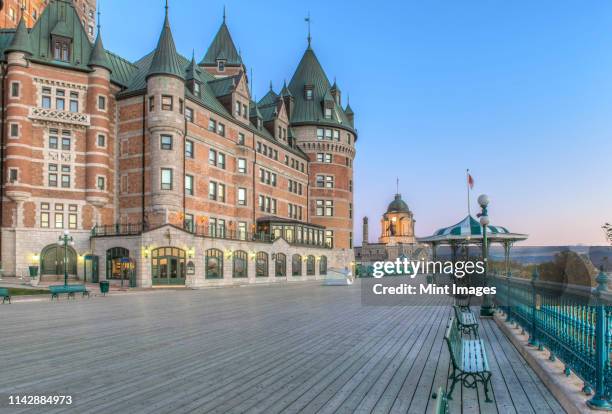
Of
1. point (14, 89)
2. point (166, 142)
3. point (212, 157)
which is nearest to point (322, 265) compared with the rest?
point (212, 157)

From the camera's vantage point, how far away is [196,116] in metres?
44.5

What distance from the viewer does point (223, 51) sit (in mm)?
67375

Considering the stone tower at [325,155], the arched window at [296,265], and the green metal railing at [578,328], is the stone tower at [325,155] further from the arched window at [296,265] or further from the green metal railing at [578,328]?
the green metal railing at [578,328]

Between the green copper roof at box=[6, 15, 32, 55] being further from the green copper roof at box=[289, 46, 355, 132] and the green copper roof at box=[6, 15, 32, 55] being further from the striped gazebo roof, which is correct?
the striped gazebo roof

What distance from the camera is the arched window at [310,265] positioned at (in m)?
57.9

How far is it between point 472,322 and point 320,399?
6462mm

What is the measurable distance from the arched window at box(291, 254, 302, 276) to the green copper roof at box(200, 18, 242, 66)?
30.2 metres

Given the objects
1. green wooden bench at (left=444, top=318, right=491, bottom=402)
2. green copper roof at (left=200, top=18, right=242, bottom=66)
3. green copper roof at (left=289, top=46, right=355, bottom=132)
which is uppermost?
green copper roof at (left=200, top=18, right=242, bottom=66)

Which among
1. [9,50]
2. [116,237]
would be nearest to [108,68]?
[9,50]

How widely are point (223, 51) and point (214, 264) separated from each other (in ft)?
124

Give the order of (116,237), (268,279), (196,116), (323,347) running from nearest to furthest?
1. (323,347)
2. (116,237)
3. (196,116)
4. (268,279)

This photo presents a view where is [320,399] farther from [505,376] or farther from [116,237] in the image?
[116,237]

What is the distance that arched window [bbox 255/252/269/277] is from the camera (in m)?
48.2

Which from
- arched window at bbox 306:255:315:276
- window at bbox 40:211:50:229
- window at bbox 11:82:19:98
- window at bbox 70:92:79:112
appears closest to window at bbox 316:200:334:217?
arched window at bbox 306:255:315:276
